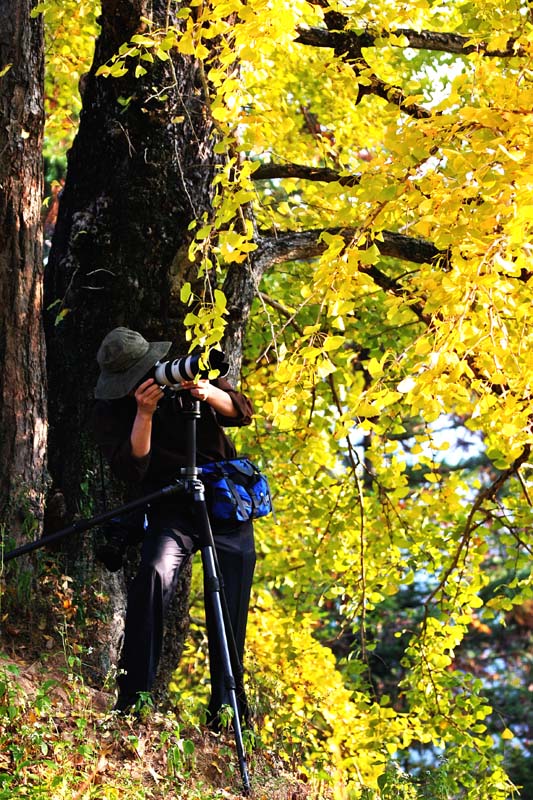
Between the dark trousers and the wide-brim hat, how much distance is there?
536 millimetres

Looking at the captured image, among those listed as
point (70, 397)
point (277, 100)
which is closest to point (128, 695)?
point (70, 397)

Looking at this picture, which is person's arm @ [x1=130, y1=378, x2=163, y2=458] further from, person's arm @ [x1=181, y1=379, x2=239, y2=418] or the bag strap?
the bag strap

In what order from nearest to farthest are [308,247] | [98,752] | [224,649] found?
[98,752] < [224,649] < [308,247]

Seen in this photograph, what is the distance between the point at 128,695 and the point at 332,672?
15.2 feet

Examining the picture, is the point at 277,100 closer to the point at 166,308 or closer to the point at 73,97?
the point at 73,97

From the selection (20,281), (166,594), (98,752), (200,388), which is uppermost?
(20,281)

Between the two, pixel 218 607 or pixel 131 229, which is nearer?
pixel 218 607

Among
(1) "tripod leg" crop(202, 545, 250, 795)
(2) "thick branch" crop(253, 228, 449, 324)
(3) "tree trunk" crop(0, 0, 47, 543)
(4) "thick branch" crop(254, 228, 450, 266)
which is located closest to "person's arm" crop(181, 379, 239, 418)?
(1) "tripod leg" crop(202, 545, 250, 795)

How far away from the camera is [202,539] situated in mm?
3838

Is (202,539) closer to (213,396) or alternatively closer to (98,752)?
(213,396)

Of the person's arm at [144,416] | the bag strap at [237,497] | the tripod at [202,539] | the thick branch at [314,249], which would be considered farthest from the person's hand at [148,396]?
the thick branch at [314,249]

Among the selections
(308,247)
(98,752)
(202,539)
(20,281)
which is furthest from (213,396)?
(308,247)

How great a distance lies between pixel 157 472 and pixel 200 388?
0.46 metres

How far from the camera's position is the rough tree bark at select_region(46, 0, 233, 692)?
4.97 metres
